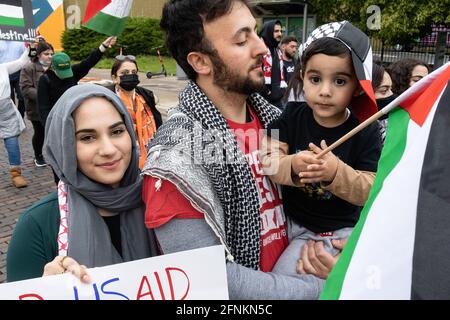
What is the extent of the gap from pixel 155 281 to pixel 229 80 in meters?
0.82

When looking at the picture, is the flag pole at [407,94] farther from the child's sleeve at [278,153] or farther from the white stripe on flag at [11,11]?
the white stripe on flag at [11,11]

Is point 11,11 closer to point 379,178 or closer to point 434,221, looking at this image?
point 379,178

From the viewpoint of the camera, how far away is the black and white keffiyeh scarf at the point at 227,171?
1568 mm

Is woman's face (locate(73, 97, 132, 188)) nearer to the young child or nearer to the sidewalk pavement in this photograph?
the young child

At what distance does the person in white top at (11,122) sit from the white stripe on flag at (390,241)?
573cm

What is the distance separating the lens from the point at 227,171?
1575 millimetres

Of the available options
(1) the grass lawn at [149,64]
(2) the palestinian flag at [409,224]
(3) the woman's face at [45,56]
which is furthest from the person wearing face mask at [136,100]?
(1) the grass lawn at [149,64]

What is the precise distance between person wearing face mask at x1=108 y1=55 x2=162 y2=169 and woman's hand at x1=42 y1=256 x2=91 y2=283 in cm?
295

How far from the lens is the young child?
1.73 m

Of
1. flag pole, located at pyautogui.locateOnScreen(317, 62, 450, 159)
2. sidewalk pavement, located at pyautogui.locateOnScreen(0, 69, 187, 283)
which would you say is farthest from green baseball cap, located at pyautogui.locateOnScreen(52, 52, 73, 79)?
flag pole, located at pyautogui.locateOnScreen(317, 62, 450, 159)

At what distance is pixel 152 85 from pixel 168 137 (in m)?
14.9

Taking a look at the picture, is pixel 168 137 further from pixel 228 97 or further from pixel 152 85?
pixel 152 85

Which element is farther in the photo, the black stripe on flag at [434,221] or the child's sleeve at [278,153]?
the child's sleeve at [278,153]

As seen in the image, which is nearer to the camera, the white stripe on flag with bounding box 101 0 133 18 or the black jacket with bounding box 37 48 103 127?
the white stripe on flag with bounding box 101 0 133 18
